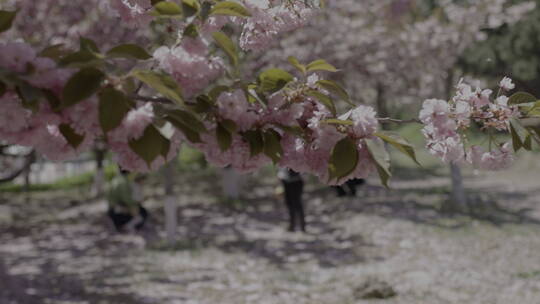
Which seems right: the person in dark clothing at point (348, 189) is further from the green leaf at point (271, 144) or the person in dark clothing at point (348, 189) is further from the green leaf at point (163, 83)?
the green leaf at point (163, 83)

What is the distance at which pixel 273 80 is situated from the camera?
1674 mm

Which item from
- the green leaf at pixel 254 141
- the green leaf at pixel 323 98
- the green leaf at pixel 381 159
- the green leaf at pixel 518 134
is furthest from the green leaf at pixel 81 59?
the green leaf at pixel 518 134

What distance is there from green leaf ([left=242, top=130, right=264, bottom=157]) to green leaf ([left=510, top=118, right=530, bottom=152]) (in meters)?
0.88

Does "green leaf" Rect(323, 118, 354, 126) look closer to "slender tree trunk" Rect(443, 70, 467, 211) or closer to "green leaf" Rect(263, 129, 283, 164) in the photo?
"green leaf" Rect(263, 129, 283, 164)

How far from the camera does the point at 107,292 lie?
6734 millimetres

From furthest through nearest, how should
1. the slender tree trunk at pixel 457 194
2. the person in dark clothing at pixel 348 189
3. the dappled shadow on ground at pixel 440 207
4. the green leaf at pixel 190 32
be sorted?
the person in dark clothing at pixel 348 189, the slender tree trunk at pixel 457 194, the dappled shadow on ground at pixel 440 207, the green leaf at pixel 190 32

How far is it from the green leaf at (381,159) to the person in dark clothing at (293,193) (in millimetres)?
7660

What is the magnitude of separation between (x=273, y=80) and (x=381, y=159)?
399 millimetres

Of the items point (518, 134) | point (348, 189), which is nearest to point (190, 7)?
point (518, 134)

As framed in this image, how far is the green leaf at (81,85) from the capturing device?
1.31 m

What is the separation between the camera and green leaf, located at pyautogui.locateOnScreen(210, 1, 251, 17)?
62.0 inches

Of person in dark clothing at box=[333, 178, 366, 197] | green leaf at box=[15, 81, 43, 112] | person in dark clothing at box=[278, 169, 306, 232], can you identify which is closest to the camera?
green leaf at box=[15, 81, 43, 112]

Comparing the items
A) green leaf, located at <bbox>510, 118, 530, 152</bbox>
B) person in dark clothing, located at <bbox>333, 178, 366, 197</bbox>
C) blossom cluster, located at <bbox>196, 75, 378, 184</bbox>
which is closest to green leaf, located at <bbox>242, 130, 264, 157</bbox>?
blossom cluster, located at <bbox>196, 75, 378, 184</bbox>

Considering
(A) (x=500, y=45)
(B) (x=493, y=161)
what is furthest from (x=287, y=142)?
(A) (x=500, y=45)
